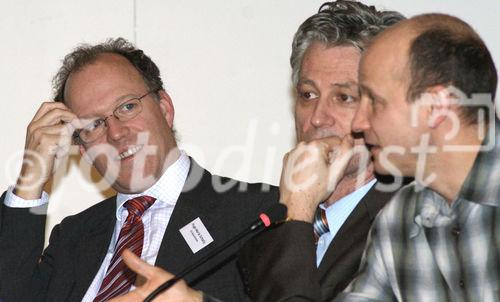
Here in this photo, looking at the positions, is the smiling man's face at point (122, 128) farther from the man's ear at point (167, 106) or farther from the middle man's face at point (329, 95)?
the middle man's face at point (329, 95)

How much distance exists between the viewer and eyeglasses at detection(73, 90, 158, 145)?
12.0 feet

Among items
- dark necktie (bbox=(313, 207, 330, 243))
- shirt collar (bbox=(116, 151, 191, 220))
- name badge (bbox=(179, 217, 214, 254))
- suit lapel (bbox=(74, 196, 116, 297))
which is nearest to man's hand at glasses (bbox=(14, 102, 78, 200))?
suit lapel (bbox=(74, 196, 116, 297))

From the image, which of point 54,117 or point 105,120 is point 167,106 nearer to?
point 105,120

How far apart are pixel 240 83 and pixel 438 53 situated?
1.67m

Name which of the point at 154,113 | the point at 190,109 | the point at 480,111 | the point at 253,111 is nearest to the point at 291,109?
the point at 253,111

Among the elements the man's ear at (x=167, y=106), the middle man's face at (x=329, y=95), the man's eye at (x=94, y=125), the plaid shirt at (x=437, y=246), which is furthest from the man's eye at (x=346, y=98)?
the man's eye at (x=94, y=125)

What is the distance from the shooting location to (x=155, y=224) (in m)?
3.53

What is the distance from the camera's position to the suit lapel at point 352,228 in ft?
10.0

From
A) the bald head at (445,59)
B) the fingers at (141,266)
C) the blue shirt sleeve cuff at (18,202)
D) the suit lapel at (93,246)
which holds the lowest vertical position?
the suit lapel at (93,246)

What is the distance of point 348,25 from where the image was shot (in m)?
3.33

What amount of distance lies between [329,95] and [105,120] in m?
0.88

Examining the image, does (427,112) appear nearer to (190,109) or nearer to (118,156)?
(118,156)

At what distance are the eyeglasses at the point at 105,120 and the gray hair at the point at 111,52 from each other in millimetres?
130

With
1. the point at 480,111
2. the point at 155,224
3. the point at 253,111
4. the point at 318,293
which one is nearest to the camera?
the point at 480,111
